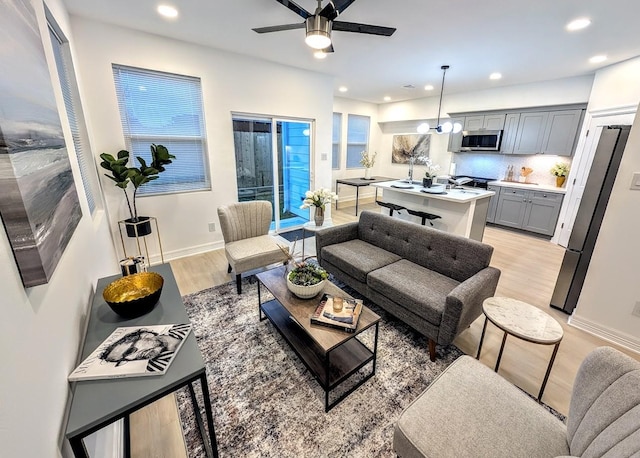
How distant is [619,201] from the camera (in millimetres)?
2121

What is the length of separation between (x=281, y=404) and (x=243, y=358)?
51cm

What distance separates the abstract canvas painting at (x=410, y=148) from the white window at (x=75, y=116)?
647 cm

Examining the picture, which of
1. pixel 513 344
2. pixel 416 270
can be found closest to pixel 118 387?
pixel 416 270

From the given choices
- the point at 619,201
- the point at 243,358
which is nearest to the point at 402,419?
the point at 243,358

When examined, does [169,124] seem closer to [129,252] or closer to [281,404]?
[129,252]

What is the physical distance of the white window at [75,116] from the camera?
229 cm

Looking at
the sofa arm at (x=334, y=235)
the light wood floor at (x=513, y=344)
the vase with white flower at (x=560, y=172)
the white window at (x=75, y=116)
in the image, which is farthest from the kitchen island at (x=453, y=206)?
the white window at (x=75, y=116)


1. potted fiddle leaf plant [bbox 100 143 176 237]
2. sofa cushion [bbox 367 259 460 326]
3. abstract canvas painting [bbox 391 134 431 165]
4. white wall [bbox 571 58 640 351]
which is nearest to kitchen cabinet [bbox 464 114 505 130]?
abstract canvas painting [bbox 391 134 431 165]

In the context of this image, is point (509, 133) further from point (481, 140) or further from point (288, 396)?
point (288, 396)

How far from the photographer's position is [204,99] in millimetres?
3559

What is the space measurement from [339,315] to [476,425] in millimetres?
862

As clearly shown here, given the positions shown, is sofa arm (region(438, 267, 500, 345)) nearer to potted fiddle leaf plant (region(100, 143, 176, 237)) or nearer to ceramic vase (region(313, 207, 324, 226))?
ceramic vase (region(313, 207, 324, 226))

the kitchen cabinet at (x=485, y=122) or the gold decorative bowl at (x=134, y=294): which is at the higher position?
the kitchen cabinet at (x=485, y=122)

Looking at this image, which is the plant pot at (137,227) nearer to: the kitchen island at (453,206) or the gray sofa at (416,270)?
the gray sofa at (416,270)
